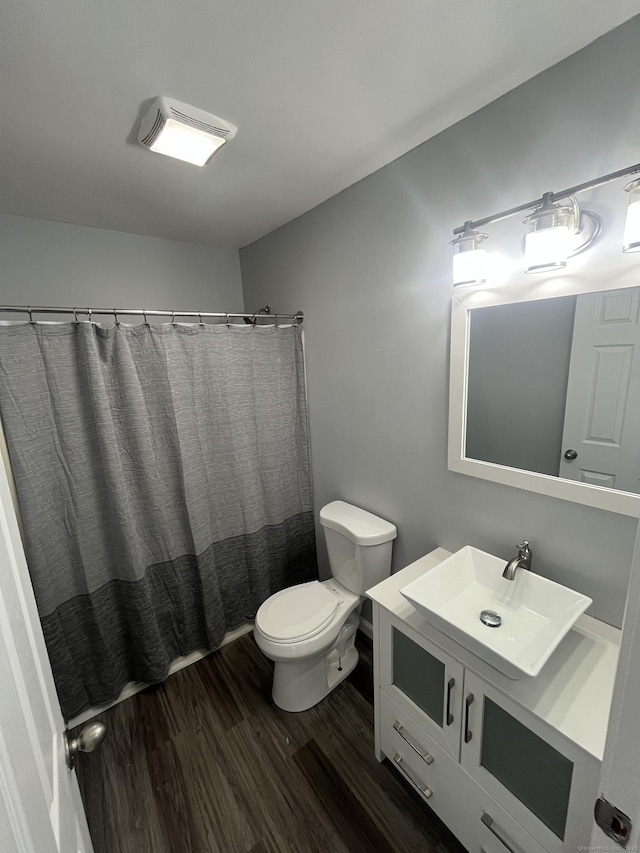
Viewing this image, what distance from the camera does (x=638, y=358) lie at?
3.31ft

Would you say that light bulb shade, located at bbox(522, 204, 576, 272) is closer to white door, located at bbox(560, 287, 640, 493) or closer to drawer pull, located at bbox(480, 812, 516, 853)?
white door, located at bbox(560, 287, 640, 493)

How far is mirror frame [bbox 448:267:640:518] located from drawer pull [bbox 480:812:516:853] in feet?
3.21

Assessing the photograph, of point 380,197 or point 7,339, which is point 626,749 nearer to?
point 380,197

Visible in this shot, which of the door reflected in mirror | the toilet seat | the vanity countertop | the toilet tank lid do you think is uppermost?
the door reflected in mirror

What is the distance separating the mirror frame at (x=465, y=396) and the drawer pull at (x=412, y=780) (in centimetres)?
111

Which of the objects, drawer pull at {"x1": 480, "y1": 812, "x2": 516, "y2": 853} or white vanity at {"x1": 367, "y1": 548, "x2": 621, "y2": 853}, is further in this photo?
drawer pull at {"x1": 480, "y1": 812, "x2": 516, "y2": 853}

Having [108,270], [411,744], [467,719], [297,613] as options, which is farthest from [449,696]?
[108,270]

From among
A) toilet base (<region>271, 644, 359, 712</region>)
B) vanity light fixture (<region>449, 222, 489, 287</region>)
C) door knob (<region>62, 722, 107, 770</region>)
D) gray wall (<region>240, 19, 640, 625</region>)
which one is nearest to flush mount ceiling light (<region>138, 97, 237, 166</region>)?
gray wall (<region>240, 19, 640, 625</region>)

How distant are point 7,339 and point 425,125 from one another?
171cm

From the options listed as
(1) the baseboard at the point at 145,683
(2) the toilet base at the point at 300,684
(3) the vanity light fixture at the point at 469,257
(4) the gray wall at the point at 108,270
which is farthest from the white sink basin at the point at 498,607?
(4) the gray wall at the point at 108,270

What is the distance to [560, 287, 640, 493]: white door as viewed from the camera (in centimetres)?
102

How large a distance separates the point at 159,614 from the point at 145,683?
364mm

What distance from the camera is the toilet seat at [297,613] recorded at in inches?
62.4

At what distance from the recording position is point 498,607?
1.23m
